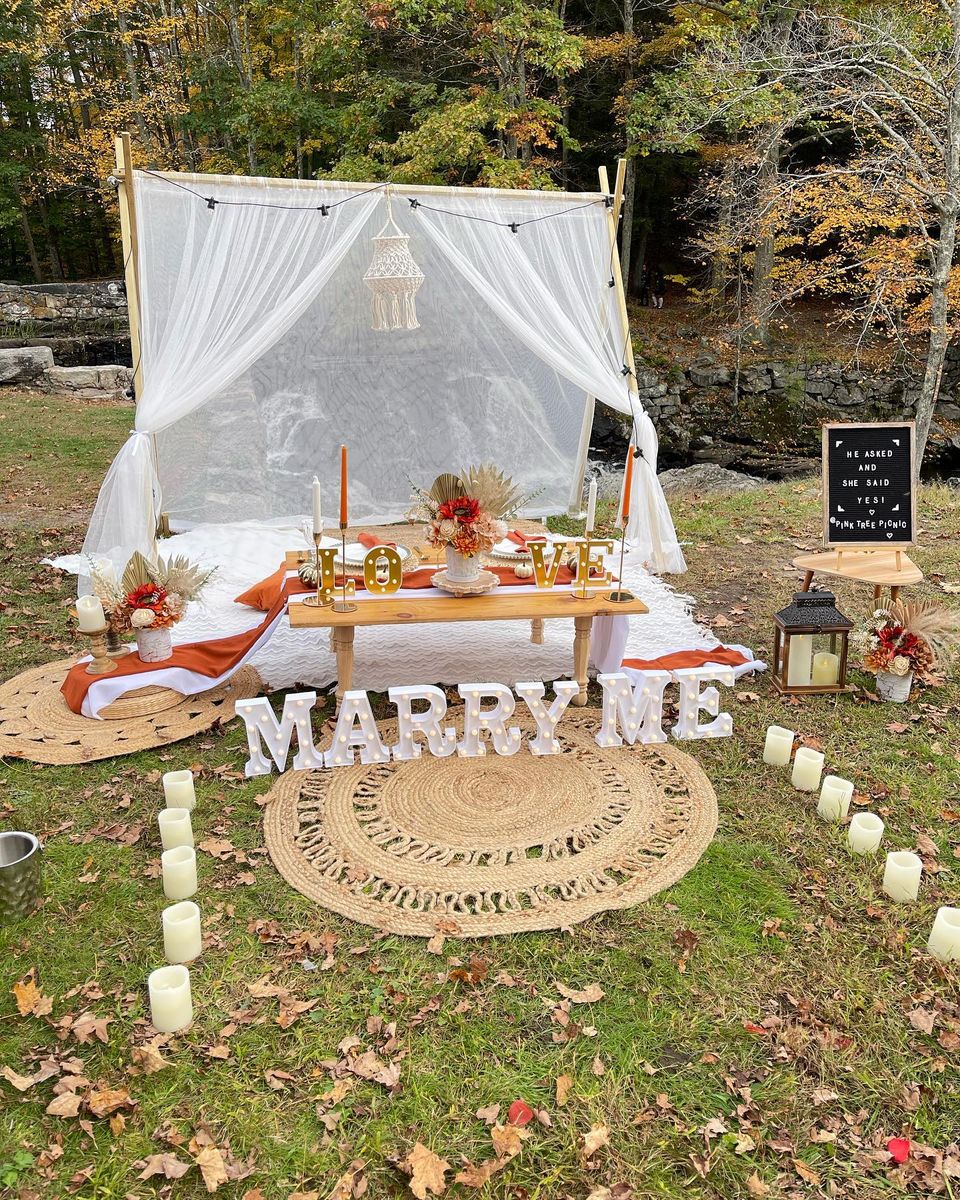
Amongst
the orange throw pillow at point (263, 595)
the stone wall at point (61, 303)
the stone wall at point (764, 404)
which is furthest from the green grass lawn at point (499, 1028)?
the stone wall at point (61, 303)

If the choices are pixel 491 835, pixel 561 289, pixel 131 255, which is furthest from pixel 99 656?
pixel 561 289

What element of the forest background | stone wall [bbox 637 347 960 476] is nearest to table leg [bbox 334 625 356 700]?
the forest background

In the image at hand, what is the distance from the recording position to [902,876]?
278 centimetres

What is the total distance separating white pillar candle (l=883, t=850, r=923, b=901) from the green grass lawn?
2.6 inches

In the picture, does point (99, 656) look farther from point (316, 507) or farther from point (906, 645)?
point (906, 645)

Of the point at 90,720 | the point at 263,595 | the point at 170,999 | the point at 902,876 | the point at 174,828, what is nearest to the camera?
the point at 170,999

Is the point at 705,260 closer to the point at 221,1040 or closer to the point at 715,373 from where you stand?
the point at 715,373

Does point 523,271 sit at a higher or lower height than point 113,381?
higher

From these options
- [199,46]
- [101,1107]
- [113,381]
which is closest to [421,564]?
[101,1107]

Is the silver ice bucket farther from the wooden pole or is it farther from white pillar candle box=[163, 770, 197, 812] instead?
the wooden pole

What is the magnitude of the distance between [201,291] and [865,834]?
4799mm

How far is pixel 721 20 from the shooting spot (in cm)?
1192

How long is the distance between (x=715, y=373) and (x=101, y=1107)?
12.9m

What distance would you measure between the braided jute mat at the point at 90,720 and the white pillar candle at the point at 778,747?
2408mm
